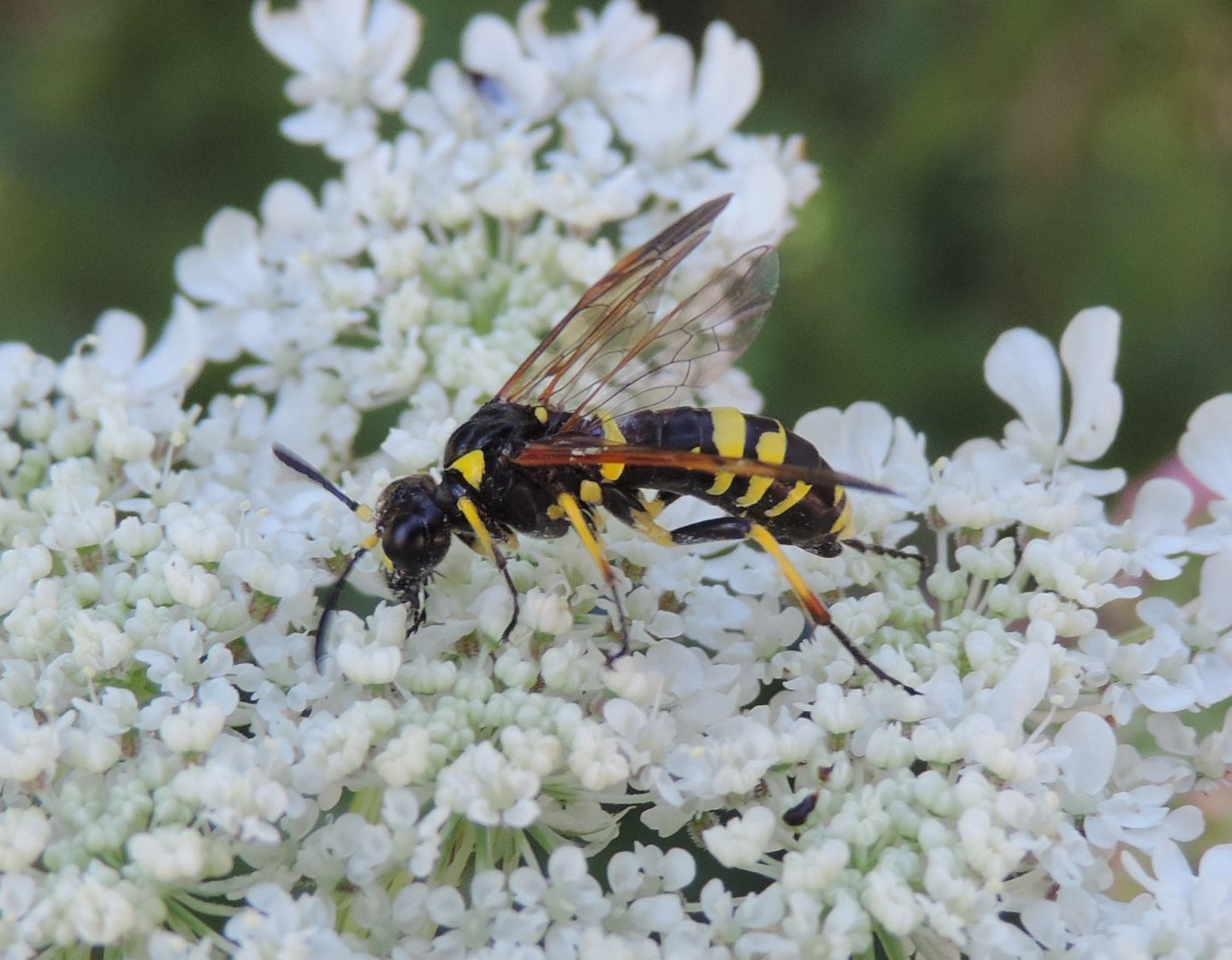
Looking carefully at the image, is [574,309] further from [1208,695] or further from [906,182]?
[906,182]

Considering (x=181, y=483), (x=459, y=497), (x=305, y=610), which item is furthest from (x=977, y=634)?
(x=181, y=483)

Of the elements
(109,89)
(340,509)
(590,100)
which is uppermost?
(109,89)

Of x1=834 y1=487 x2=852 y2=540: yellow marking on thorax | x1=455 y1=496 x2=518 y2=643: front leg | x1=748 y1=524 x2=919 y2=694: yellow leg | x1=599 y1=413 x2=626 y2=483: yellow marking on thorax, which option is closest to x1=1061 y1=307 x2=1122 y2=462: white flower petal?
x1=834 y1=487 x2=852 y2=540: yellow marking on thorax

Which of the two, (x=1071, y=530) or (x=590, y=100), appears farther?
(x=590, y=100)

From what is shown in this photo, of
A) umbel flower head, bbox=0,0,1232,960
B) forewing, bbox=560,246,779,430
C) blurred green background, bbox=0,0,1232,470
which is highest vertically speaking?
blurred green background, bbox=0,0,1232,470

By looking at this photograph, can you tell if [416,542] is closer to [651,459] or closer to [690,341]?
[651,459]

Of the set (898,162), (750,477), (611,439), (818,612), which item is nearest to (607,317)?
(611,439)

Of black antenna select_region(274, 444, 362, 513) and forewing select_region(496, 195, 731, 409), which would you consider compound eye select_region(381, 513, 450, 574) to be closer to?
black antenna select_region(274, 444, 362, 513)
